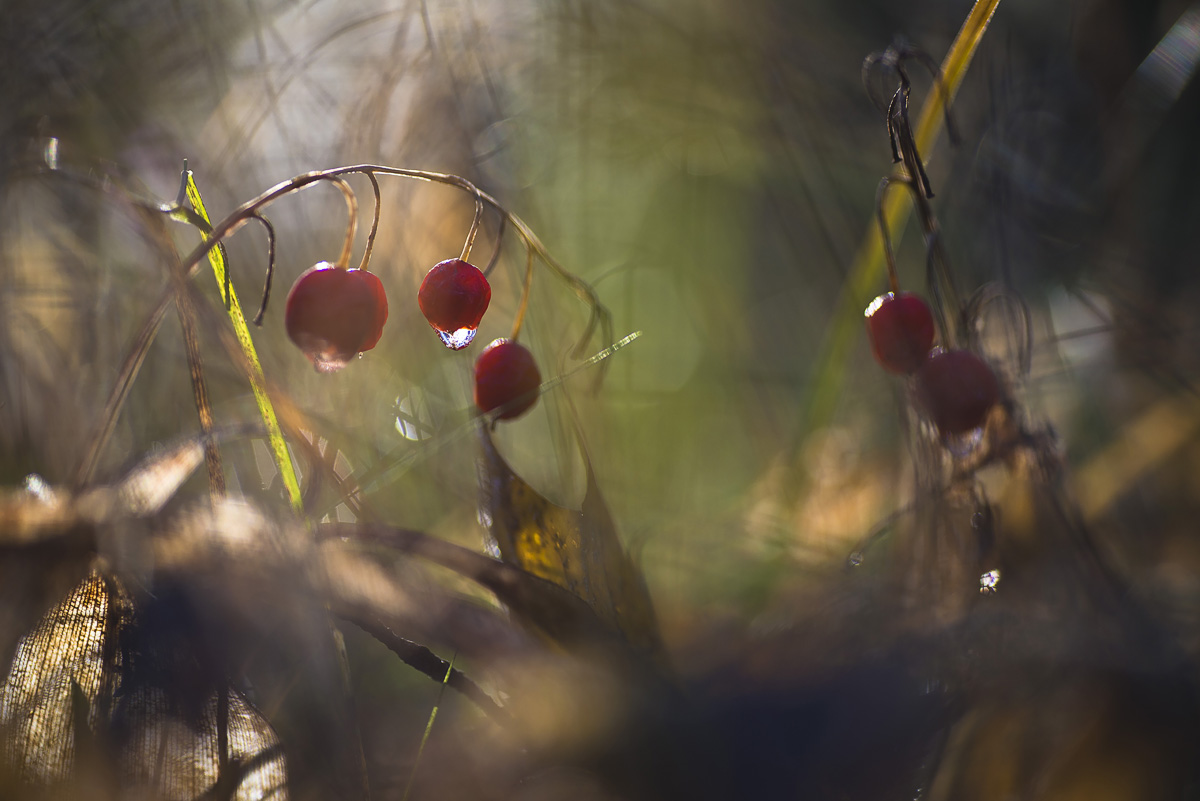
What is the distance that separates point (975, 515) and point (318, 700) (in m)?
0.55

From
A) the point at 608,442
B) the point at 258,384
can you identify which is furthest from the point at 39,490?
the point at 608,442

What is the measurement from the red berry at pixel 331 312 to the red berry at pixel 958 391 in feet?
1.73

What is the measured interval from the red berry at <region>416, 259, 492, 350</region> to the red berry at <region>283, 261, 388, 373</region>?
2.5 inches

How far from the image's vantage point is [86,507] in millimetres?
530

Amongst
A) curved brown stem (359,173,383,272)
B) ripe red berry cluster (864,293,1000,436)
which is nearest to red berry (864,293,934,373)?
ripe red berry cluster (864,293,1000,436)

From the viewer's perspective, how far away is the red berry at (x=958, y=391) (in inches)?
25.4

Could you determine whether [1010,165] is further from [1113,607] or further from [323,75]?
[323,75]

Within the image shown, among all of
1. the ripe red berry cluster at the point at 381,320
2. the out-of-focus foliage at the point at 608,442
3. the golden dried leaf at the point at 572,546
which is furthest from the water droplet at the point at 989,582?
the ripe red berry cluster at the point at 381,320

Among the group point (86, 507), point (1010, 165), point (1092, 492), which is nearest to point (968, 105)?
point (1010, 165)

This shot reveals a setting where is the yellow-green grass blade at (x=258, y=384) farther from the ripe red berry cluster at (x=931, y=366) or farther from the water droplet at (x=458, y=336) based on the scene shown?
the ripe red berry cluster at (x=931, y=366)

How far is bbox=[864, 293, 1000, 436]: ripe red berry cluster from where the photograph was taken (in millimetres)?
648

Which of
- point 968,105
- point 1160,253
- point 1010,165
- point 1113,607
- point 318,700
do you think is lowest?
point 1113,607

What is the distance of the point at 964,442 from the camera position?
72 centimetres

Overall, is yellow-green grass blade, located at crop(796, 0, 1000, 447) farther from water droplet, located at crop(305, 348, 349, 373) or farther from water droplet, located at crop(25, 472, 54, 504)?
water droplet, located at crop(25, 472, 54, 504)
